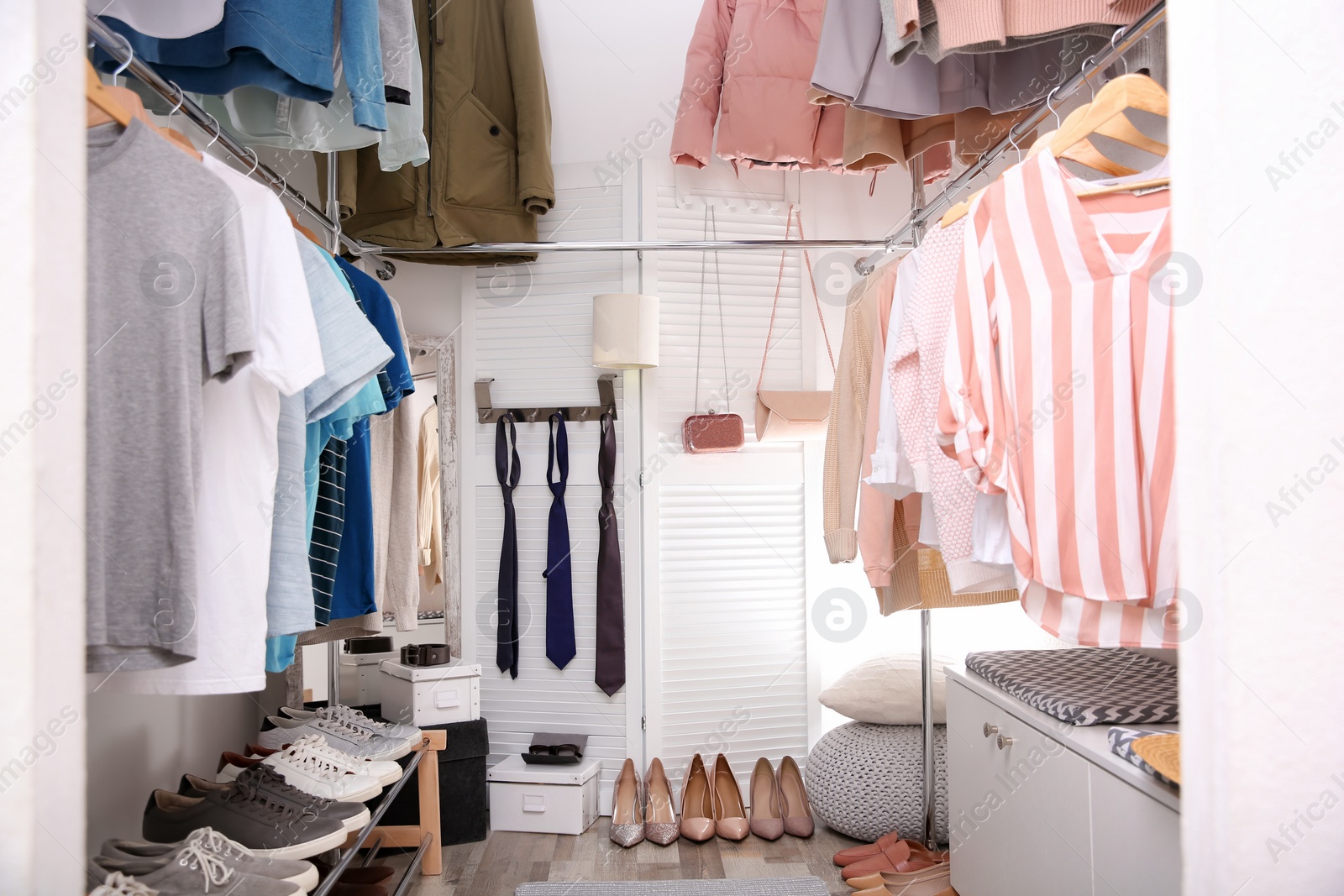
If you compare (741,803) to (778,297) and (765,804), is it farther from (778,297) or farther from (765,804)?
(778,297)

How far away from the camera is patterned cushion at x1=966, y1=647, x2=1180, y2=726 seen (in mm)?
1488

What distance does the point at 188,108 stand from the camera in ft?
4.73

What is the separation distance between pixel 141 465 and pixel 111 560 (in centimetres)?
12

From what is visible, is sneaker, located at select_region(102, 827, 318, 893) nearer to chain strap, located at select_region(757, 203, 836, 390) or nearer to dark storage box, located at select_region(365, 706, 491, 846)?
dark storage box, located at select_region(365, 706, 491, 846)

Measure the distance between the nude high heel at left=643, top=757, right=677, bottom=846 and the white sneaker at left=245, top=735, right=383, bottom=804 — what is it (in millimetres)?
1072

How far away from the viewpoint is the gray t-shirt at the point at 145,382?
1.01 meters

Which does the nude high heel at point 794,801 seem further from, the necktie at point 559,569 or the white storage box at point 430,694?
the white storage box at point 430,694

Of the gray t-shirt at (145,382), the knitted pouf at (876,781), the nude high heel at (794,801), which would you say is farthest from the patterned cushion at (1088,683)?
the gray t-shirt at (145,382)

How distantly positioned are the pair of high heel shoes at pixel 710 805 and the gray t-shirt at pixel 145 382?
1924 mm

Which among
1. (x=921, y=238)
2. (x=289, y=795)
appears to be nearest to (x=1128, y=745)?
(x=921, y=238)

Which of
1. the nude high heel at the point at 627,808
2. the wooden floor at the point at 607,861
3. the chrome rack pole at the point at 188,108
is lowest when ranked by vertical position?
the wooden floor at the point at 607,861

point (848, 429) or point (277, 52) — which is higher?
point (277, 52)

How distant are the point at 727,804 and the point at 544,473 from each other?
1.33 m

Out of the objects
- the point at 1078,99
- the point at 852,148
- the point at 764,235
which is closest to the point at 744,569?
the point at 764,235
